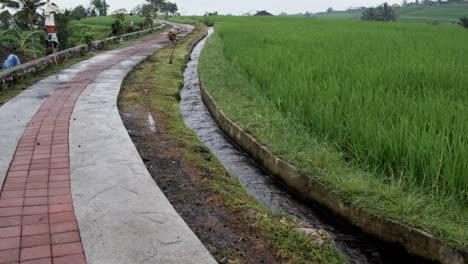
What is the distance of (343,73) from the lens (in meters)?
6.42

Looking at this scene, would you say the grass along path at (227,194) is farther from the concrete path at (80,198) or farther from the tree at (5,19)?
the tree at (5,19)

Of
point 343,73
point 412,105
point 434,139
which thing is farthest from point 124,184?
point 343,73

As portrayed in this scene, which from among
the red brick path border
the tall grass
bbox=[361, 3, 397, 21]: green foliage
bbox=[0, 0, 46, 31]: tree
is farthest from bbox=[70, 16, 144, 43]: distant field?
bbox=[361, 3, 397, 21]: green foliage

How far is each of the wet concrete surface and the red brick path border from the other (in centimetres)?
173

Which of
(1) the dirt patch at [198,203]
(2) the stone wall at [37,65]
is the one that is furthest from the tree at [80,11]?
(1) the dirt patch at [198,203]

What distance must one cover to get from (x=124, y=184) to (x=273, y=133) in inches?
78.7

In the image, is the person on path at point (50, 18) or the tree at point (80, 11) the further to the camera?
the tree at point (80, 11)

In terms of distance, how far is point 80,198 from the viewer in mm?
3051

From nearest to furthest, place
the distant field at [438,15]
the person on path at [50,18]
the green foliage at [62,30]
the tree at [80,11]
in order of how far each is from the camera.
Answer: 1. the person on path at [50,18]
2. the green foliage at [62,30]
3. the distant field at [438,15]
4. the tree at [80,11]

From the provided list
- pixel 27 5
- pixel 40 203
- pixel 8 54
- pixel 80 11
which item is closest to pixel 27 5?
pixel 27 5

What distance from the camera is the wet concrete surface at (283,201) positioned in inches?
114

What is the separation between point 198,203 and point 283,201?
0.89 meters

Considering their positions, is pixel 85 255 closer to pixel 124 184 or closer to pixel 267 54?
pixel 124 184

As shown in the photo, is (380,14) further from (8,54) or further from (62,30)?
(8,54)
